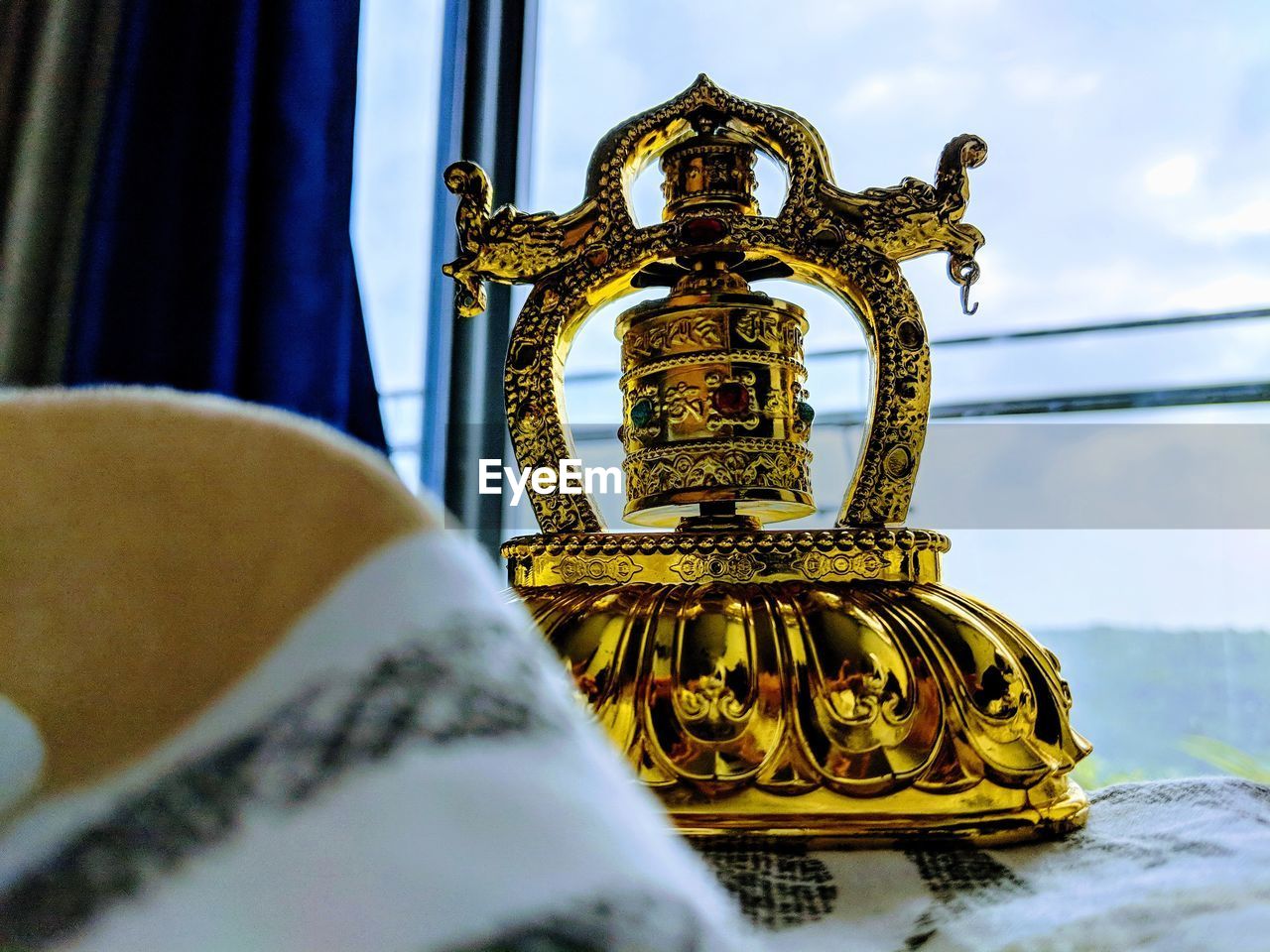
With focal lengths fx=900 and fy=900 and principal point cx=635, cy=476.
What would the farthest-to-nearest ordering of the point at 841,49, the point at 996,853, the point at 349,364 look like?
the point at 841,49 < the point at 349,364 < the point at 996,853

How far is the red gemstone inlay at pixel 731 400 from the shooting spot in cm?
44

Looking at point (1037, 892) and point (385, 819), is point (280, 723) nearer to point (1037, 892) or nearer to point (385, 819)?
point (385, 819)

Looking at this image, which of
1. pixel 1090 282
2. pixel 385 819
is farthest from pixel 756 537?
pixel 1090 282

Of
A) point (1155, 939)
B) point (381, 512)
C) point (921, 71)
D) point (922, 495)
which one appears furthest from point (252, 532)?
point (921, 71)

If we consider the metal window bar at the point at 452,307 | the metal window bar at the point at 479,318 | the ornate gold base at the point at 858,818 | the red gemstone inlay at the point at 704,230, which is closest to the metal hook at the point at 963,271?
the red gemstone inlay at the point at 704,230

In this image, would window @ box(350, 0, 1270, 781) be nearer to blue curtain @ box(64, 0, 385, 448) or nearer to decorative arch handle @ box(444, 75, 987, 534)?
blue curtain @ box(64, 0, 385, 448)

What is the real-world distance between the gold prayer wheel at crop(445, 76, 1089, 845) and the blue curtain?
0.63m

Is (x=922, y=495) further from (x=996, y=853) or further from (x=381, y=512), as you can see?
(x=381, y=512)

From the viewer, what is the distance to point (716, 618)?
0.36 m

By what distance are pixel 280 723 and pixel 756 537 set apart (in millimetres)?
299

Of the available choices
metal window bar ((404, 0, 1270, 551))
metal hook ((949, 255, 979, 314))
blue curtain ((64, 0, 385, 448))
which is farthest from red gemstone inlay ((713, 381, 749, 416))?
→ metal window bar ((404, 0, 1270, 551))

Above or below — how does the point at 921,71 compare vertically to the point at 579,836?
above

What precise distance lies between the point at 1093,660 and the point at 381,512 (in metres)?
1.38

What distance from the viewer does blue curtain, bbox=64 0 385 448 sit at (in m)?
0.98
